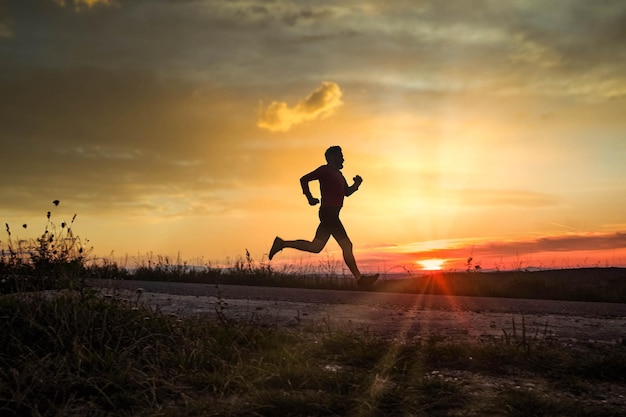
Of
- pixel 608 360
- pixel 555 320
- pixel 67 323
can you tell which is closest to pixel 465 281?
pixel 555 320

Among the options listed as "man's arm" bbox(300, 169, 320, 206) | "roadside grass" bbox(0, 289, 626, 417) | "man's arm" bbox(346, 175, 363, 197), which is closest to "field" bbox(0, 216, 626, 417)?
"roadside grass" bbox(0, 289, 626, 417)

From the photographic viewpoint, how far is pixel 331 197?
10031mm

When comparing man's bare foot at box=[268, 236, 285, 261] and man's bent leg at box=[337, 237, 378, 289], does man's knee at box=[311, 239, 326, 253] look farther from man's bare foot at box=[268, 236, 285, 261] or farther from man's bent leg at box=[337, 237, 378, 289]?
man's bare foot at box=[268, 236, 285, 261]

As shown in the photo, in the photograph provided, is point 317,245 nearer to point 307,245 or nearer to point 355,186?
point 307,245

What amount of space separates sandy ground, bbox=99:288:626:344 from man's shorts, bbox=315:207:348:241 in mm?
1333

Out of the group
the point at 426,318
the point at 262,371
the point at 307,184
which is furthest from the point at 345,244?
the point at 262,371

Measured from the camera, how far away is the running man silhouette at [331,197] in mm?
9992

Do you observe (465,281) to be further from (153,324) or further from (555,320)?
(153,324)

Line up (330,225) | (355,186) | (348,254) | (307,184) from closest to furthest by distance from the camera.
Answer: (307,184) → (330,225) → (355,186) → (348,254)

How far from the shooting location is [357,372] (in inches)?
193

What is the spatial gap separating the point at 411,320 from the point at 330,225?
110 inches

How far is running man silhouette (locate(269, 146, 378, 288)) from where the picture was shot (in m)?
9.99

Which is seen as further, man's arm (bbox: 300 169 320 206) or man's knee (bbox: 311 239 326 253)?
man's knee (bbox: 311 239 326 253)

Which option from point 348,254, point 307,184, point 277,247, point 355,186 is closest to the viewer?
point 307,184
